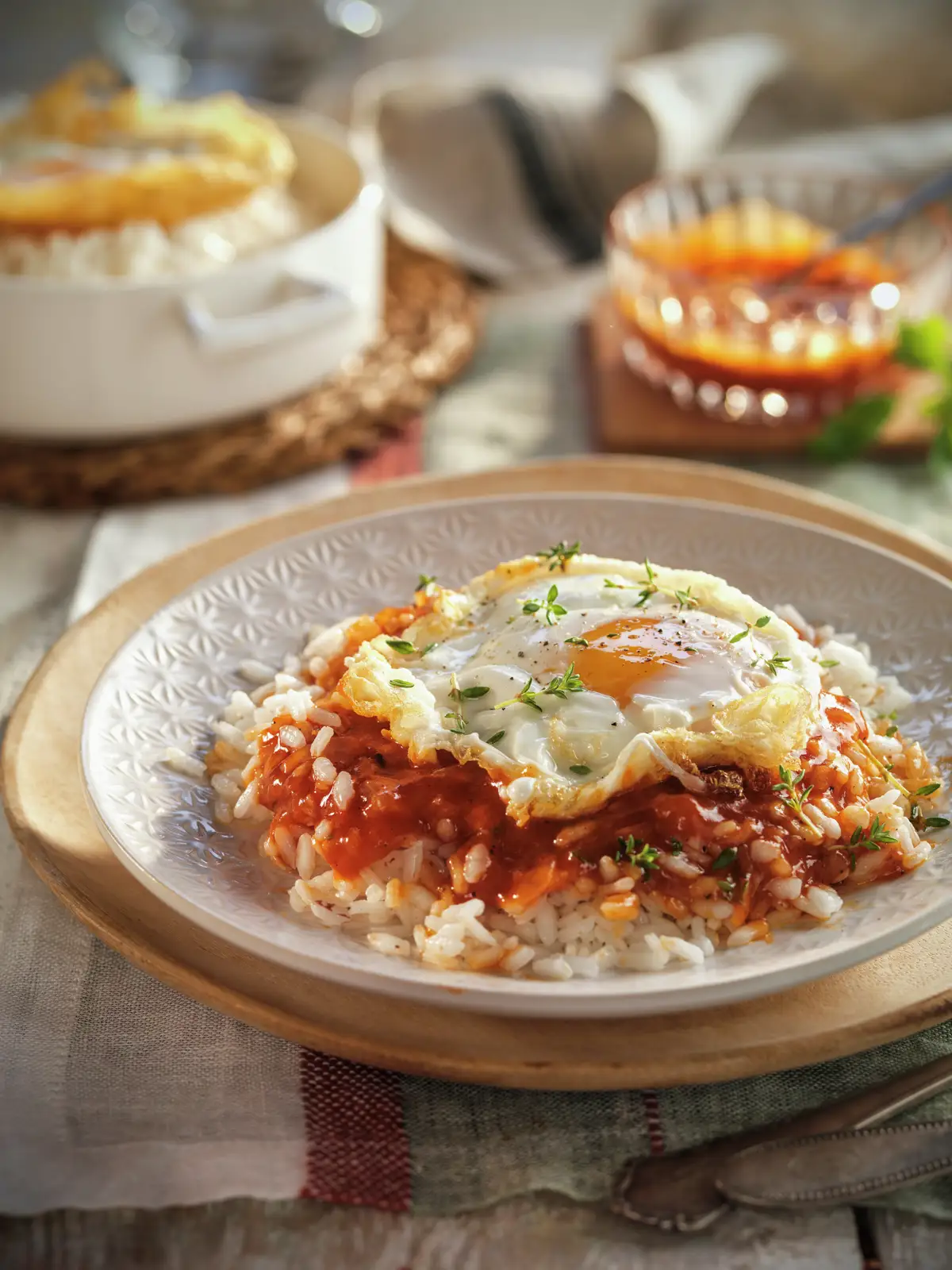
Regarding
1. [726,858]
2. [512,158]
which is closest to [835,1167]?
[726,858]

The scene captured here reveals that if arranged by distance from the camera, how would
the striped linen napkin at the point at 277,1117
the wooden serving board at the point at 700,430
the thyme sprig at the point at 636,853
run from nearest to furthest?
the striped linen napkin at the point at 277,1117 < the thyme sprig at the point at 636,853 < the wooden serving board at the point at 700,430

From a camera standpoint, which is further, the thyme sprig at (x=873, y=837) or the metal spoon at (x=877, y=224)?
the metal spoon at (x=877, y=224)

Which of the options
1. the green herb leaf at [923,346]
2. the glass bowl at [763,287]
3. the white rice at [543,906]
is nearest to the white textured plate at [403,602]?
the white rice at [543,906]

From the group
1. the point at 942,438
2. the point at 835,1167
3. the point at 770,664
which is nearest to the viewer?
the point at 835,1167

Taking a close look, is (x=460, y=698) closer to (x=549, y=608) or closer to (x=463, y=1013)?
(x=549, y=608)

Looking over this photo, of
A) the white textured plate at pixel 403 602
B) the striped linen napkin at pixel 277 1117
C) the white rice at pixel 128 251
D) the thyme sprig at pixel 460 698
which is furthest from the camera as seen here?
the white rice at pixel 128 251

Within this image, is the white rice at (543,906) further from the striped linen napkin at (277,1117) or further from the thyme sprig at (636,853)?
the striped linen napkin at (277,1117)
